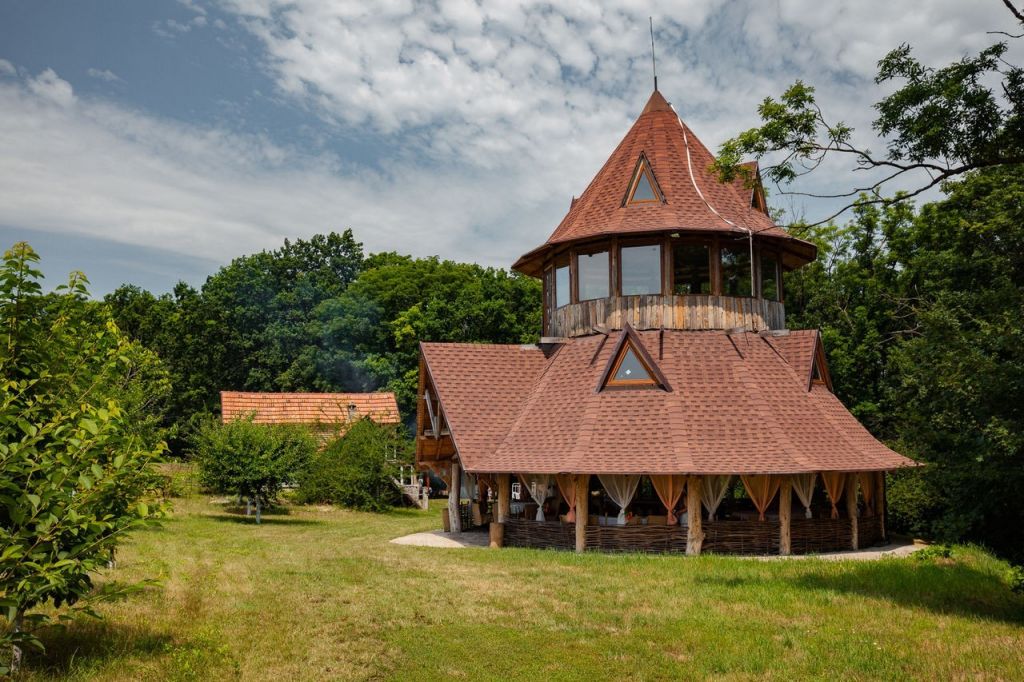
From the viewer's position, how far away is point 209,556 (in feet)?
62.0

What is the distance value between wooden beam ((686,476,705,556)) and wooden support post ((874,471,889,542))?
6.85m

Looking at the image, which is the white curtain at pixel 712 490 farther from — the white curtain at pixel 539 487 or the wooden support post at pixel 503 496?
the wooden support post at pixel 503 496

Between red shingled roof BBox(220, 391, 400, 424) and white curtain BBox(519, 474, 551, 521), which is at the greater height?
red shingled roof BBox(220, 391, 400, 424)

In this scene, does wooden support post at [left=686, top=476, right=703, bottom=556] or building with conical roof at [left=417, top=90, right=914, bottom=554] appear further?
building with conical roof at [left=417, top=90, right=914, bottom=554]

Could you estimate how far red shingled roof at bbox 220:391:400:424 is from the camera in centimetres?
4556

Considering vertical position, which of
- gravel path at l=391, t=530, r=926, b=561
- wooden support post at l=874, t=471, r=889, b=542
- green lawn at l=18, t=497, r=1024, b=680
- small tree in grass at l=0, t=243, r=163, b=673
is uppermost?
small tree in grass at l=0, t=243, r=163, b=673

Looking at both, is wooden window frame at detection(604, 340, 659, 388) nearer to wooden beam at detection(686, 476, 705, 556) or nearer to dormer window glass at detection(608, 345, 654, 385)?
dormer window glass at detection(608, 345, 654, 385)

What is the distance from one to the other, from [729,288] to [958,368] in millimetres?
10691

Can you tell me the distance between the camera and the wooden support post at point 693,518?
1962 centimetres

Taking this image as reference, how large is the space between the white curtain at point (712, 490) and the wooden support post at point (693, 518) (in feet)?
0.73

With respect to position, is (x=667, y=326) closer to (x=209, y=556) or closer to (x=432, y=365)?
(x=432, y=365)

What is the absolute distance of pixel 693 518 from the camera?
1975 centimetres

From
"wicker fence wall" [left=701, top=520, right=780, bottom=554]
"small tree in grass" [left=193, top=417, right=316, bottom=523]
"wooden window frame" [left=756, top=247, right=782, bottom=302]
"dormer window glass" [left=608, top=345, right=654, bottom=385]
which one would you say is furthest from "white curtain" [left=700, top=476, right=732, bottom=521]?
"small tree in grass" [left=193, top=417, right=316, bottom=523]

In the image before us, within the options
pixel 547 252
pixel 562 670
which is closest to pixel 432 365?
pixel 547 252
